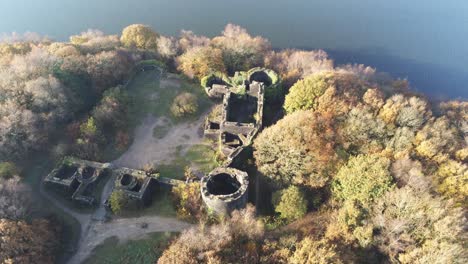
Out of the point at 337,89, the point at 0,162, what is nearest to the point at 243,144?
the point at 337,89

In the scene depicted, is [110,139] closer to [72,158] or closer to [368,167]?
[72,158]

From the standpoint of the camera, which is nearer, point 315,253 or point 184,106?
point 315,253

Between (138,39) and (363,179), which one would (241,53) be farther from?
(363,179)

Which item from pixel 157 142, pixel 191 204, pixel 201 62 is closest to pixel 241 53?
pixel 201 62

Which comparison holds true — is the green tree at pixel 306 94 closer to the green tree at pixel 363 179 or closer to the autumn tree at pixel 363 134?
the autumn tree at pixel 363 134

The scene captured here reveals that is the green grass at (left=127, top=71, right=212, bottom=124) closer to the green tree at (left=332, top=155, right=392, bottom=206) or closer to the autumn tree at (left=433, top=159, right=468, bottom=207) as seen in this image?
the green tree at (left=332, top=155, right=392, bottom=206)

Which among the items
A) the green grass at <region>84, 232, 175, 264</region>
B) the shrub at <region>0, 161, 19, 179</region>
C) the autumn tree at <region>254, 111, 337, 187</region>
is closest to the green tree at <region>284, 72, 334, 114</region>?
the autumn tree at <region>254, 111, 337, 187</region>

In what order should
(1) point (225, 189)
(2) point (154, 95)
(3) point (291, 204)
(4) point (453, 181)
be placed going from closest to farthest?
(4) point (453, 181) < (3) point (291, 204) < (1) point (225, 189) < (2) point (154, 95)
